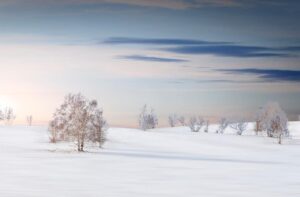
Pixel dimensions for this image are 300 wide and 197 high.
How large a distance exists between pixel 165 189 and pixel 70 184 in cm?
417

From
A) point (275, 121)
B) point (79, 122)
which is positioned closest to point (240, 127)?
point (275, 121)

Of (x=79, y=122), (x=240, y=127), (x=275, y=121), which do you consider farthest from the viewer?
(x=240, y=127)

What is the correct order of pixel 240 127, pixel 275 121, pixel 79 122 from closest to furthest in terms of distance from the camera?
pixel 79 122 → pixel 275 121 → pixel 240 127

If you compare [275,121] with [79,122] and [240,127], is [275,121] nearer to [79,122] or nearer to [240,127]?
[240,127]

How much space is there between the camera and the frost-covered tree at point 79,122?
55594 mm

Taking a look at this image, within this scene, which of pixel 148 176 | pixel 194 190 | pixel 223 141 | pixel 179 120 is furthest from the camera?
pixel 179 120

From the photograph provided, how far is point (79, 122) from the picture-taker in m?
55.7

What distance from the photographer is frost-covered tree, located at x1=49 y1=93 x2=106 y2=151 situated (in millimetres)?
55594

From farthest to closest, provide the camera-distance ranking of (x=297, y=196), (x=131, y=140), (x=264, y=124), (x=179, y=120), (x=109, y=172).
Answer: (x=179, y=120)
(x=264, y=124)
(x=131, y=140)
(x=109, y=172)
(x=297, y=196)

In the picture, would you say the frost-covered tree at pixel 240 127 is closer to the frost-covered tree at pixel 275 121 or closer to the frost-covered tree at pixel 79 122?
the frost-covered tree at pixel 275 121

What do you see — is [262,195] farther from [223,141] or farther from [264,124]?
[264,124]

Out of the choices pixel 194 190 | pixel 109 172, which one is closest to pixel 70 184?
pixel 194 190

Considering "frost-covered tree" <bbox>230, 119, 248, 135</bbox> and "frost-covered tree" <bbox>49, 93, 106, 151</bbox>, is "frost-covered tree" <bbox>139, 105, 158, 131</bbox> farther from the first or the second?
"frost-covered tree" <bbox>49, 93, 106, 151</bbox>

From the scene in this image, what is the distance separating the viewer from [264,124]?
108438mm
